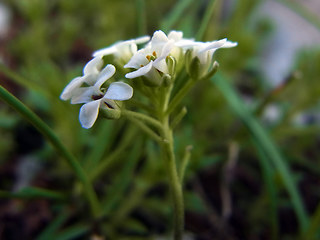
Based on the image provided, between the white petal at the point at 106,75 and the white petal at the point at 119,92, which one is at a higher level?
the white petal at the point at 106,75

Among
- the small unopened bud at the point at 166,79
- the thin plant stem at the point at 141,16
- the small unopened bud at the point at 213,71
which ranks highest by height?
the thin plant stem at the point at 141,16

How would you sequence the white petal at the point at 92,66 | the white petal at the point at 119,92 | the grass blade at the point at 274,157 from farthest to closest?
the grass blade at the point at 274,157 < the white petal at the point at 92,66 < the white petal at the point at 119,92

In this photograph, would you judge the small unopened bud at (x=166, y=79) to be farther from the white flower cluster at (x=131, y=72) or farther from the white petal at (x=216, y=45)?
the white petal at (x=216, y=45)

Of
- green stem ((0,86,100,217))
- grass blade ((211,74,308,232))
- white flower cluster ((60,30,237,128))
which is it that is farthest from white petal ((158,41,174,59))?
grass blade ((211,74,308,232))

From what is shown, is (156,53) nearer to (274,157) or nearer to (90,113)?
(90,113)

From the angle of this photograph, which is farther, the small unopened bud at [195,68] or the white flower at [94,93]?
the small unopened bud at [195,68]

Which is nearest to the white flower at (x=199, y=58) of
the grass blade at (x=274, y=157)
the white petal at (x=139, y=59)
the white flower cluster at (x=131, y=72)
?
the white flower cluster at (x=131, y=72)

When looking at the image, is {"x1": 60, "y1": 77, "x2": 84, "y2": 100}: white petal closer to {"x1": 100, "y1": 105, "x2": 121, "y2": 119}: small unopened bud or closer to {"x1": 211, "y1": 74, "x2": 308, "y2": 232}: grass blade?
{"x1": 100, "y1": 105, "x2": 121, "y2": 119}: small unopened bud

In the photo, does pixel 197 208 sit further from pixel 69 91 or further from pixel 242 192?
pixel 69 91
